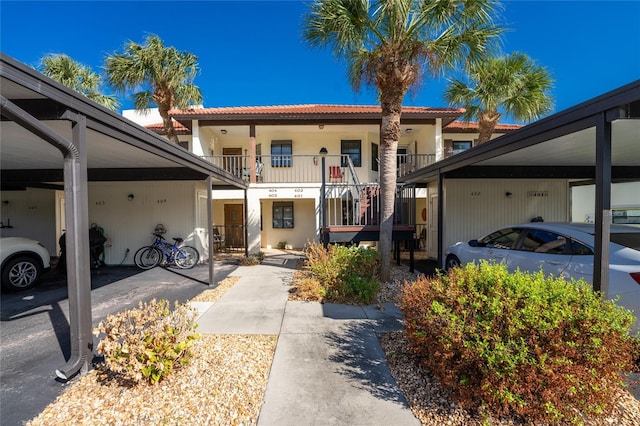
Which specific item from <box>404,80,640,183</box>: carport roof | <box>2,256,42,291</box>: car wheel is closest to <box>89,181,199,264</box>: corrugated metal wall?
<box>2,256,42,291</box>: car wheel

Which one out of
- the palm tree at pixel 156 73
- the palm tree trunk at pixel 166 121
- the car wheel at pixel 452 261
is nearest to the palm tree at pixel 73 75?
the palm tree at pixel 156 73

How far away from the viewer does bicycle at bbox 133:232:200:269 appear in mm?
8555

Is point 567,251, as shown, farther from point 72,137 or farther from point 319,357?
point 72,137

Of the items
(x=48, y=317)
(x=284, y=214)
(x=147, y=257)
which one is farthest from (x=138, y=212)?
(x=284, y=214)

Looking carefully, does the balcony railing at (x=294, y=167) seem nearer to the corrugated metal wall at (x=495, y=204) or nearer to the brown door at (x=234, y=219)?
the brown door at (x=234, y=219)

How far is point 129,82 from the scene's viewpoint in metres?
10.1

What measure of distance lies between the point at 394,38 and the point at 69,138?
621 centimetres

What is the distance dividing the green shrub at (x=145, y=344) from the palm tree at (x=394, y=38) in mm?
4873

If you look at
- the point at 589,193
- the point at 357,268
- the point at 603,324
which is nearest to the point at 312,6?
the point at 357,268

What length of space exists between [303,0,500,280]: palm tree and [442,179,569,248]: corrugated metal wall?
13.5ft

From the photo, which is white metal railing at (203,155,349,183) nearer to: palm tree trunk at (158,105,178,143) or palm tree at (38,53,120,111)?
palm tree trunk at (158,105,178,143)

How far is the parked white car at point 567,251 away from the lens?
318 centimetres

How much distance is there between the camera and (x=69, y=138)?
4355 mm

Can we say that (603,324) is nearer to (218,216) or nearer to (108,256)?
(108,256)
